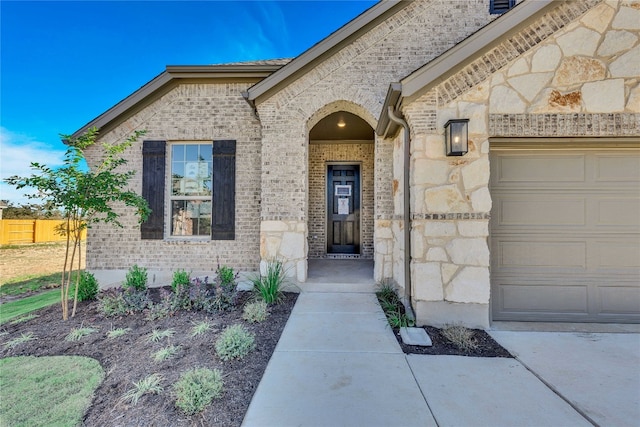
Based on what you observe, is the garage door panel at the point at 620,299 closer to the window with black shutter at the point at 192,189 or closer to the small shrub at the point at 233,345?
the small shrub at the point at 233,345

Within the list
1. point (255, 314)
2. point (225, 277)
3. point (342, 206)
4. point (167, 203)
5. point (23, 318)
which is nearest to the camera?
point (255, 314)

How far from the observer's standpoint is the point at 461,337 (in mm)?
2979

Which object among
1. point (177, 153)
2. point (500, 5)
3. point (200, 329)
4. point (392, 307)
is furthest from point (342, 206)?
point (500, 5)

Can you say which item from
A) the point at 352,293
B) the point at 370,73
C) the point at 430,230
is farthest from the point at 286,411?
the point at 370,73

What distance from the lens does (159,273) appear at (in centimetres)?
559

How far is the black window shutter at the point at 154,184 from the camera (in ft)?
18.5

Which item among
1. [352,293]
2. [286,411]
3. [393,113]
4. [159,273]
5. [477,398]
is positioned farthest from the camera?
[159,273]

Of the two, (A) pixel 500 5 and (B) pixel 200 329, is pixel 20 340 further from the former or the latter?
(A) pixel 500 5

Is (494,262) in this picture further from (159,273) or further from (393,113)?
(159,273)

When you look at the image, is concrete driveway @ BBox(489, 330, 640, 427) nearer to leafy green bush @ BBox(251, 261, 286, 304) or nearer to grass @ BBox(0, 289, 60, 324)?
leafy green bush @ BBox(251, 261, 286, 304)

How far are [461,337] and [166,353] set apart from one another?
3.10 meters

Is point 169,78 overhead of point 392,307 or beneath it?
overhead

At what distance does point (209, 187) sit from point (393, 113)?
400 centimetres

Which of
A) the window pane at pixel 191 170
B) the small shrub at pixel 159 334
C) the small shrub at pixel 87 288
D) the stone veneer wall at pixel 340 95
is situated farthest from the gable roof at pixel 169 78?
the small shrub at pixel 159 334
